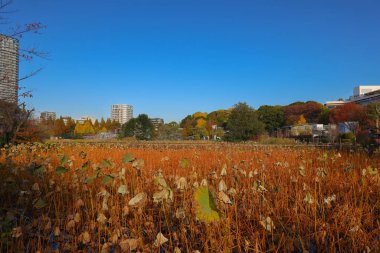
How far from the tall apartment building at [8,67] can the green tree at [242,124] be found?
2130cm

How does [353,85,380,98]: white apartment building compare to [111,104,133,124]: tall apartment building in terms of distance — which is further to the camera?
[111,104,133,124]: tall apartment building

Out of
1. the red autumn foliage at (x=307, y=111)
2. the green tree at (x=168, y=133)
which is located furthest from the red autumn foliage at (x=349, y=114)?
the green tree at (x=168, y=133)

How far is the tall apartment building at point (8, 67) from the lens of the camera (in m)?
5.25

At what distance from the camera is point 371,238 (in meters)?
1.92

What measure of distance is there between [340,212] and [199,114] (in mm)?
89174

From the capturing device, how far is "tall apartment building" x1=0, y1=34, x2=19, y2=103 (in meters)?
5.25

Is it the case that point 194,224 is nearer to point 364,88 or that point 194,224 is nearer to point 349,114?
point 349,114

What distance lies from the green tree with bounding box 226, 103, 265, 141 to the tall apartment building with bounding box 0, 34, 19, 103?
21302mm

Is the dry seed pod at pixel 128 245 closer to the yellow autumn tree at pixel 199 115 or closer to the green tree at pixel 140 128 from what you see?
the green tree at pixel 140 128

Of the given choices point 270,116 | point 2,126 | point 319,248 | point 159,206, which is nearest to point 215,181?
point 159,206

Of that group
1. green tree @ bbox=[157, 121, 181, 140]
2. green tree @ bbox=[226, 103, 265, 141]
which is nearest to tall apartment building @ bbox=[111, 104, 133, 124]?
green tree @ bbox=[157, 121, 181, 140]

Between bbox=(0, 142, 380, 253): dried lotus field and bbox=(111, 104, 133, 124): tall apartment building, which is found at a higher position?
bbox=(111, 104, 133, 124): tall apartment building

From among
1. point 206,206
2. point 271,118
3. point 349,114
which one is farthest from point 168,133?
point 206,206

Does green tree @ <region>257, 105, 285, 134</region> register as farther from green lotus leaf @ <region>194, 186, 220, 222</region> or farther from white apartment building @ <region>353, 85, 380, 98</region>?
green lotus leaf @ <region>194, 186, 220, 222</region>
